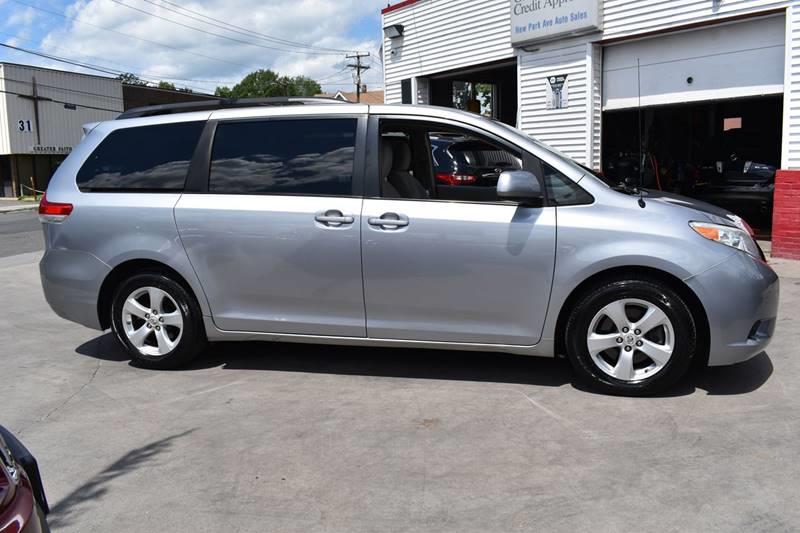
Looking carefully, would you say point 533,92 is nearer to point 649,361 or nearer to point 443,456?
point 649,361

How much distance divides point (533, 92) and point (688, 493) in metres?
10.8

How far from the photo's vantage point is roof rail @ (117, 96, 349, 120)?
17.4 feet

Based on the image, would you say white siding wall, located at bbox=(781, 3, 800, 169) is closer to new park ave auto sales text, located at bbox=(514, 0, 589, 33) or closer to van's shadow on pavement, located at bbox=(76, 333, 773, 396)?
new park ave auto sales text, located at bbox=(514, 0, 589, 33)

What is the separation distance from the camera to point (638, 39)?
1148 cm

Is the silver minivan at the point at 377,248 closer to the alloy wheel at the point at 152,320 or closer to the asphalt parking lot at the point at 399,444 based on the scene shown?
the alloy wheel at the point at 152,320

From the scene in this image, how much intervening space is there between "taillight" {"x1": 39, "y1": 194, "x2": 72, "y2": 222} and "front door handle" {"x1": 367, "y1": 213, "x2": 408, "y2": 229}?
94.5 inches

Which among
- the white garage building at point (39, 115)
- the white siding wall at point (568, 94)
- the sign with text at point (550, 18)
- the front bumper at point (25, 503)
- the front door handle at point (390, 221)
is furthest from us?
the white garage building at point (39, 115)

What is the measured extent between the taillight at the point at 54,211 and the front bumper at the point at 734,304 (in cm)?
440

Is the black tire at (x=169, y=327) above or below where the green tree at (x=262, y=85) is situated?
below

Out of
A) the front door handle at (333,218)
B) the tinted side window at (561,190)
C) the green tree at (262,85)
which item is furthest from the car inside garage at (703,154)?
the green tree at (262,85)

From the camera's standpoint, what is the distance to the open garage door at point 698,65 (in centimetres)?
995

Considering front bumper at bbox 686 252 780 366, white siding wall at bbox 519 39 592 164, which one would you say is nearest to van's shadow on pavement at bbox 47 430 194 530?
front bumper at bbox 686 252 780 366

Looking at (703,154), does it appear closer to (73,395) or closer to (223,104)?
(223,104)

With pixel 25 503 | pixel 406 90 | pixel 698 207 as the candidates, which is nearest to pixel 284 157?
pixel 698 207
